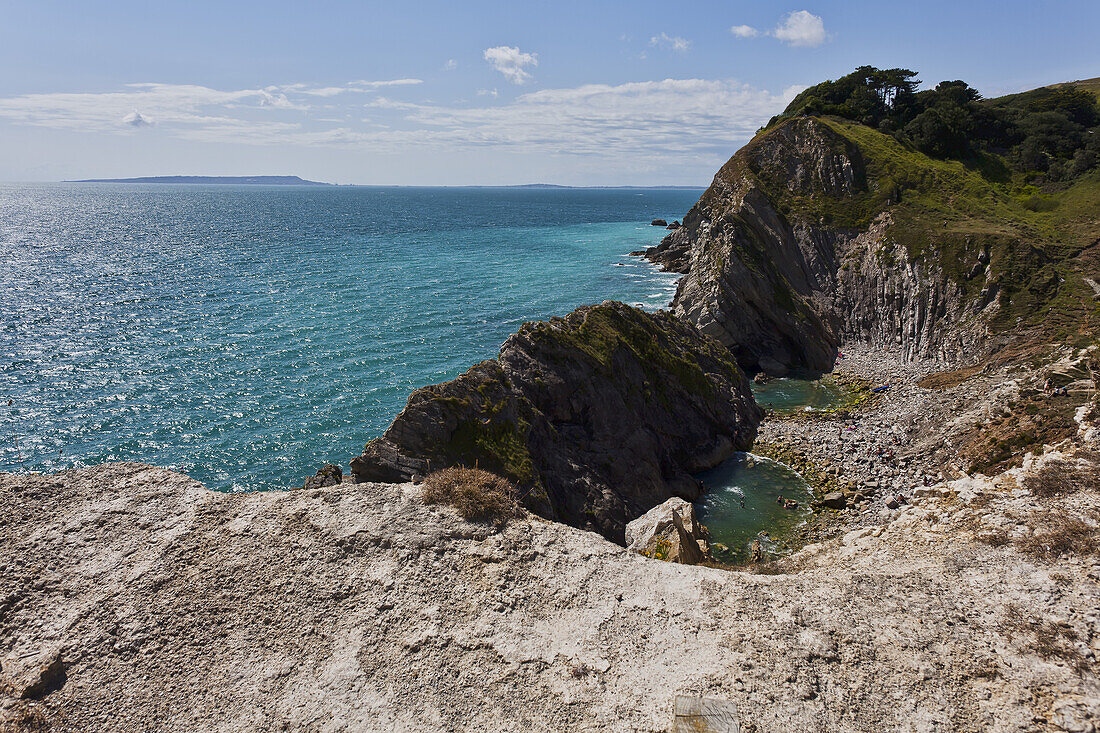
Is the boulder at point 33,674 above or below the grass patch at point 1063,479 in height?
below

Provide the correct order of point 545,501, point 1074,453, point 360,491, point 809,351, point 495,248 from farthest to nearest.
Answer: point 495,248 < point 809,351 < point 545,501 < point 1074,453 < point 360,491

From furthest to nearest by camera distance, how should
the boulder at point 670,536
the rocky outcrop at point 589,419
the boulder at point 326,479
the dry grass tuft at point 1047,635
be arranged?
the boulder at point 326,479 < the rocky outcrop at point 589,419 < the boulder at point 670,536 < the dry grass tuft at point 1047,635

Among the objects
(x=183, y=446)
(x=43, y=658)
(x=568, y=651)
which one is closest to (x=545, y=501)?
(x=568, y=651)

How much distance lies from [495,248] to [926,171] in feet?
304

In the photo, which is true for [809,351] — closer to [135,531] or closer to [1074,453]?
[1074,453]

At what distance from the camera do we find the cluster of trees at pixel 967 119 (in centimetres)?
8594

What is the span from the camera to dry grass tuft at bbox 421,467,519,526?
14.7m

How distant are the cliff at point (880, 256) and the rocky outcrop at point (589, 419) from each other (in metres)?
19.3

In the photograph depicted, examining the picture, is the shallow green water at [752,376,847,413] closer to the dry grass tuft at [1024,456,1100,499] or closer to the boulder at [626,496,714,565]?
the dry grass tuft at [1024,456,1100,499]

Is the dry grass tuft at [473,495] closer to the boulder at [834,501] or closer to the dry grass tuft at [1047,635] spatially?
the dry grass tuft at [1047,635]

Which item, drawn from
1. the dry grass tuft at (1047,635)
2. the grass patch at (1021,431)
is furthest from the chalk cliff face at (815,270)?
the dry grass tuft at (1047,635)

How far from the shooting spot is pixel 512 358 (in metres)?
30.7

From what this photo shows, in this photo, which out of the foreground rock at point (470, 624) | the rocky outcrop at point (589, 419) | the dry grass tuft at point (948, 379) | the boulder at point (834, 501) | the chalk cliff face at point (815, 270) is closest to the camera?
the foreground rock at point (470, 624)

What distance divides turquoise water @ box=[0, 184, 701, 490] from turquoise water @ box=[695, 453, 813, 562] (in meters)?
26.6
